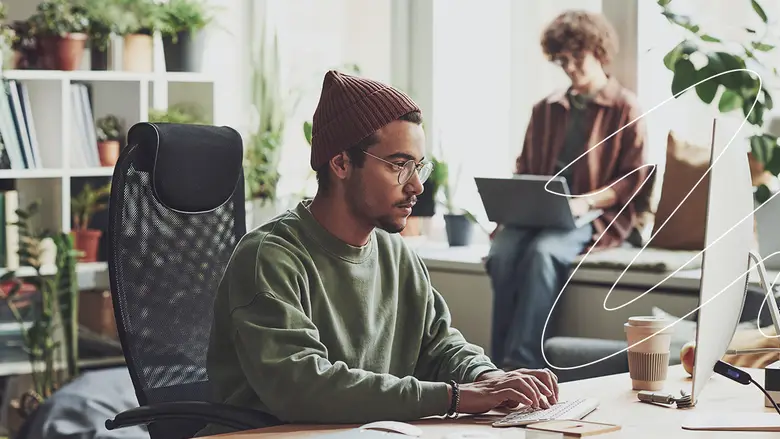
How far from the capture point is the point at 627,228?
414 centimetres

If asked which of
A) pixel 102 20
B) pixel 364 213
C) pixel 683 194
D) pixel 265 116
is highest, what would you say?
pixel 102 20

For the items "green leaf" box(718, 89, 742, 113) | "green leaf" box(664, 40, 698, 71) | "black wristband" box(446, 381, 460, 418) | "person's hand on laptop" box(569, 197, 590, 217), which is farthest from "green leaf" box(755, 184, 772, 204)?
"black wristband" box(446, 381, 460, 418)

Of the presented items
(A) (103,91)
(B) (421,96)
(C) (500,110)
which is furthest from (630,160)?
(A) (103,91)

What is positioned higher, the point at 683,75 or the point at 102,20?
the point at 102,20

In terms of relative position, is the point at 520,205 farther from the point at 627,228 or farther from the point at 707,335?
the point at 707,335

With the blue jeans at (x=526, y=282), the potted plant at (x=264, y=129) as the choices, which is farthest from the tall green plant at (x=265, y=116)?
the blue jeans at (x=526, y=282)

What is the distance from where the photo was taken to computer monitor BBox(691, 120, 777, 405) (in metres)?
1.41

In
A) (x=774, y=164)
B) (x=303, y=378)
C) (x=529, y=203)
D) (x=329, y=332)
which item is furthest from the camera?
(x=529, y=203)

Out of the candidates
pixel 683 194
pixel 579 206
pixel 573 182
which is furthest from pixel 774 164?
pixel 573 182

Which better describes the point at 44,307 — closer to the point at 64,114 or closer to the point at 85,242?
the point at 85,242

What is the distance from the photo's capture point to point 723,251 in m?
1.52

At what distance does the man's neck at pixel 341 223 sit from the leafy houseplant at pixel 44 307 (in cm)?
245

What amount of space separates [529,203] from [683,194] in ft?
1.73

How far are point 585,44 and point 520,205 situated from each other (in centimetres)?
67
